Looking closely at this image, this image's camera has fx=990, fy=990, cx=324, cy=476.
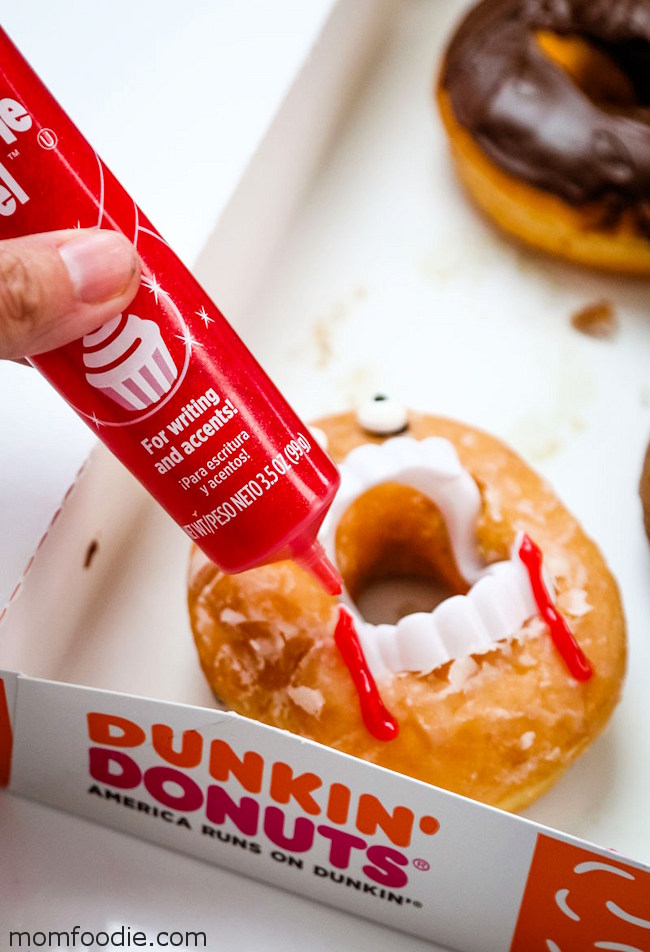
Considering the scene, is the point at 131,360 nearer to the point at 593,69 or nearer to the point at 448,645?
the point at 448,645

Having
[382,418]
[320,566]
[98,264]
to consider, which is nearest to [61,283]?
[98,264]

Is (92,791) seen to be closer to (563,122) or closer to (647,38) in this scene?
(563,122)

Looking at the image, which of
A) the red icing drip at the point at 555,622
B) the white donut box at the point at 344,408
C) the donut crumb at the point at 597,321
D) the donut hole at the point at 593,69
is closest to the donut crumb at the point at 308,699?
the white donut box at the point at 344,408

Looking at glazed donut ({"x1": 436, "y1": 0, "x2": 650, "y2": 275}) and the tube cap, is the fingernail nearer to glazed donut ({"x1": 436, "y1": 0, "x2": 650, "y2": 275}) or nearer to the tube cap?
the tube cap

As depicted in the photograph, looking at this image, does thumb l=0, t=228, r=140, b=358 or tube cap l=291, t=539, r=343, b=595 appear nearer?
thumb l=0, t=228, r=140, b=358

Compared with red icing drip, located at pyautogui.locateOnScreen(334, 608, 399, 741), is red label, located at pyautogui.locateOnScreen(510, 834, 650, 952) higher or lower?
lower

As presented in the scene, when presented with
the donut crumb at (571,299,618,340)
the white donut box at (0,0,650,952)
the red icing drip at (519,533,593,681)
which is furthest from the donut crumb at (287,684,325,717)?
the donut crumb at (571,299,618,340)

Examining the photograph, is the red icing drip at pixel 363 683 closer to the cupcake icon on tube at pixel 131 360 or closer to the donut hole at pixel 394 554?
the donut hole at pixel 394 554

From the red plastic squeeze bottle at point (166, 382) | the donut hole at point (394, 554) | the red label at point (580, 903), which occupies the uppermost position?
the red plastic squeeze bottle at point (166, 382)
